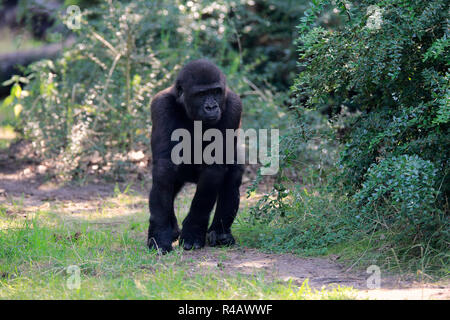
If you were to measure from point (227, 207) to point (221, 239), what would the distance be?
26 centimetres

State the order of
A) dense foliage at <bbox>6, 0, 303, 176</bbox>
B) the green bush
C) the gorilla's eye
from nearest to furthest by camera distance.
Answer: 1. the green bush
2. the gorilla's eye
3. dense foliage at <bbox>6, 0, 303, 176</bbox>

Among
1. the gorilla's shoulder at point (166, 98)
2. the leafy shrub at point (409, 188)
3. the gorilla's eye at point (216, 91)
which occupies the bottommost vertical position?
the leafy shrub at point (409, 188)

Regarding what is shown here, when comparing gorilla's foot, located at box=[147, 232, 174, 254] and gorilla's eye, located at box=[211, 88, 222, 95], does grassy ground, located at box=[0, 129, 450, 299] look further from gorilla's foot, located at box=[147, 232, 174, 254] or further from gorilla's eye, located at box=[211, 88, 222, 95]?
gorilla's eye, located at box=[211, 88, 222, 95]

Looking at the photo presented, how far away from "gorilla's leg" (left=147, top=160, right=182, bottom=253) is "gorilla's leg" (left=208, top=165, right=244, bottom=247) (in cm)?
43

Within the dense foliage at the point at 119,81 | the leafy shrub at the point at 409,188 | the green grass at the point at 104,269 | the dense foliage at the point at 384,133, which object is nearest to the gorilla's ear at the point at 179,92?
the dense foliage at the point at 384,133

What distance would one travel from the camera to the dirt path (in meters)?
3.39

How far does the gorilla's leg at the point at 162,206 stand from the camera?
14.3 ft

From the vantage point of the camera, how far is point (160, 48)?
7.90 meters

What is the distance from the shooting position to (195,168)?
183 inches

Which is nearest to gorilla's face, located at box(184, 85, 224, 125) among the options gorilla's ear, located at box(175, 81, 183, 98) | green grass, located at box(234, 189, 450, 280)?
gorilla's ear, located at box(175, 81, 183, 98)

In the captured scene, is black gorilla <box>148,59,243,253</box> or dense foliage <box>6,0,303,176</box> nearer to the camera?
black gorilla <box>148,59,243,253</box>

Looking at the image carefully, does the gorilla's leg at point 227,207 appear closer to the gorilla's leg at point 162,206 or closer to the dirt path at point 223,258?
the dirt path at point 223,258
